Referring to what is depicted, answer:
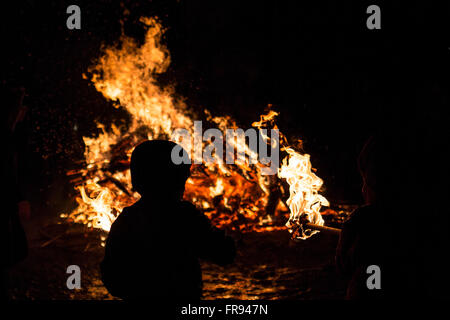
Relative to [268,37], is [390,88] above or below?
below

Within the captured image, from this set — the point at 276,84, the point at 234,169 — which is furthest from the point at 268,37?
the point at 234,169

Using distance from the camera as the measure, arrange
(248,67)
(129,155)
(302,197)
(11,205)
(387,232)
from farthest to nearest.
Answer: (248,67)
(129,155)
(302,197)
(11,205)
(387,232)

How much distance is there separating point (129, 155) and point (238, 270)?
3.49 meters

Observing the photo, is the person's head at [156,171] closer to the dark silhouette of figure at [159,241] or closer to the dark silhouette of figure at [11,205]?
the dark silhouette of figure at [159,241]

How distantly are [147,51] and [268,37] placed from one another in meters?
3.49

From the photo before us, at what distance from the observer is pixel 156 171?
5.97 ft

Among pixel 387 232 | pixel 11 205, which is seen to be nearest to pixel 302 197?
pixel 387 232

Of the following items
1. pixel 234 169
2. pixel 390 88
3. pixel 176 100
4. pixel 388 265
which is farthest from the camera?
pixel 176 100

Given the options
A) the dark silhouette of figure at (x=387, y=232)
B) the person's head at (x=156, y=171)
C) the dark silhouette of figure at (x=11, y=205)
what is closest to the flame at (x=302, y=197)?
the dark silhouette of figure at (x=387, y=232)

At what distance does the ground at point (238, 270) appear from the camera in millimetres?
4547

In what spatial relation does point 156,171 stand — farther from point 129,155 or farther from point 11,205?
point 129,155

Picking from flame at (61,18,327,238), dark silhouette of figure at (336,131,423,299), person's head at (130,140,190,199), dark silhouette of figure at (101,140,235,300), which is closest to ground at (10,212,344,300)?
flame at (61,18,327,238)

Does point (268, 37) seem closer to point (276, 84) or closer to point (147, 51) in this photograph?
point (276, 84)

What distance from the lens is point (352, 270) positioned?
1996 mm
